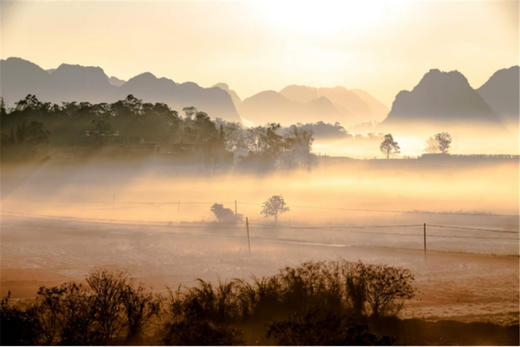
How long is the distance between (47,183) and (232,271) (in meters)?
75.7

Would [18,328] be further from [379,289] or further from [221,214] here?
[221,214]

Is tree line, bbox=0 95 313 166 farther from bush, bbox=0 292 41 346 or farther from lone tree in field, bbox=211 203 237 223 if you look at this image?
bush, bbox=0 292 41 346

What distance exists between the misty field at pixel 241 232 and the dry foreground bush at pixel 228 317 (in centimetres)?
212

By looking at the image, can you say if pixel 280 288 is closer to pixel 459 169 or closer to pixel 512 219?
pixel 512 219

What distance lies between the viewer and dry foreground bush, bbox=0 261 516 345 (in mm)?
12578

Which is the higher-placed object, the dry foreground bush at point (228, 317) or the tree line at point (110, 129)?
the tree line at point (110, 129)

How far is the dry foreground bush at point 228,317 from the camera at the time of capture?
12.6m

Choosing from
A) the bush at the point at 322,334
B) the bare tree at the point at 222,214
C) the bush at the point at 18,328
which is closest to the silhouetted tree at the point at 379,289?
the bush at the point at 322,334

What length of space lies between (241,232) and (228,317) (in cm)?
3626

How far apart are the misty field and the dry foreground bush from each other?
6.96 ft

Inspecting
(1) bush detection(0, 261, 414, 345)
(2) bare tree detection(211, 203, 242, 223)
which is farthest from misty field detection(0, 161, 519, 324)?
(2) bare tree detection(211, 203, 242, 223)

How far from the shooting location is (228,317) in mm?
15570

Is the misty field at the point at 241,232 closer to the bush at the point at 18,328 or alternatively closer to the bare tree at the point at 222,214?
the bare tree at the point at 222,214

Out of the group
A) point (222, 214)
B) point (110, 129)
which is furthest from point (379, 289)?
point (110, 129)
